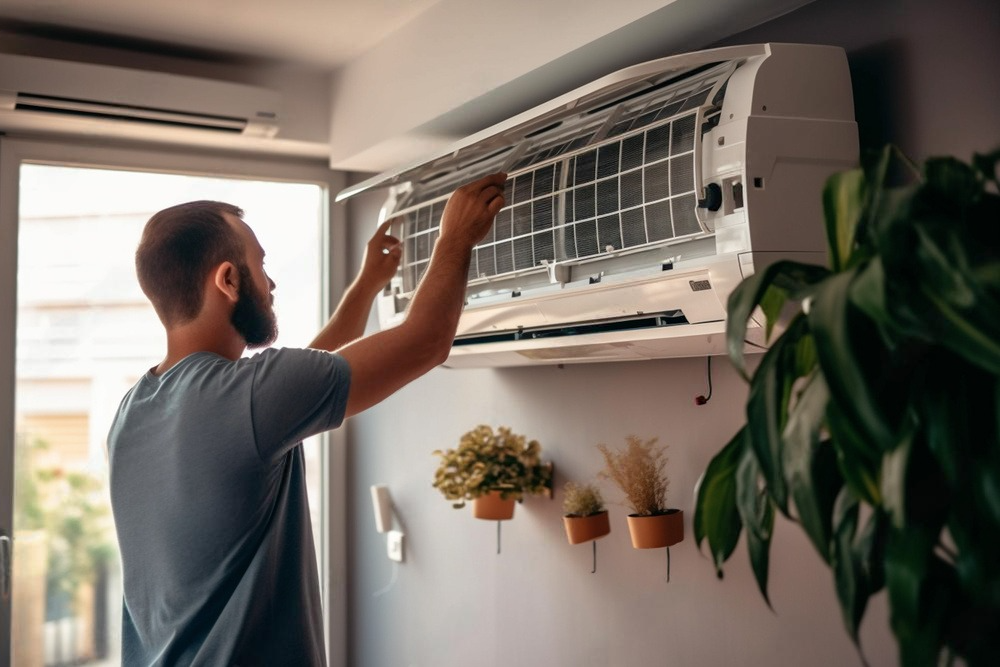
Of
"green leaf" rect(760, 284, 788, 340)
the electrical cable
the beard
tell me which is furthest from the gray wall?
the beard

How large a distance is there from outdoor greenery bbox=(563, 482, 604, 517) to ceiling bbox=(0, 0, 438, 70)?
4.36ft

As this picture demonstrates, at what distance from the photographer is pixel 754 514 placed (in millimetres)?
1064

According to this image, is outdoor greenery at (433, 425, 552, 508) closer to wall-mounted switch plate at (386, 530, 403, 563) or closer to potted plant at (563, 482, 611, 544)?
potted plant at (563, 482, 611, 544)

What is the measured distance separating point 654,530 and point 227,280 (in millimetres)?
971

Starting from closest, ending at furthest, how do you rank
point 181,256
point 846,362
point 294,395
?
point 846,362 → point 294,395 → point 181,256

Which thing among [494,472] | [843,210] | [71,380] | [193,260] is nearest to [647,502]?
[494,472]

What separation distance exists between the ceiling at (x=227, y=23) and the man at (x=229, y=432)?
1.15m

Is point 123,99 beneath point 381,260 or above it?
above

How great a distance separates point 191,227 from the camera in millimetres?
1646

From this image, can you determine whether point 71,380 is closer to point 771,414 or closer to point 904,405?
point 771,414

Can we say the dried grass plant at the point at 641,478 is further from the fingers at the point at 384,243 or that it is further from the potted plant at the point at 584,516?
the fingers at the point at 384,243

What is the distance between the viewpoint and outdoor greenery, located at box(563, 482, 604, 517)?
2.20m

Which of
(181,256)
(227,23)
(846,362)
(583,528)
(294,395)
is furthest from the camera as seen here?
(227,23)

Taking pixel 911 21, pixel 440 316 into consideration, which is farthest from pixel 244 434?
pixel 911 21
